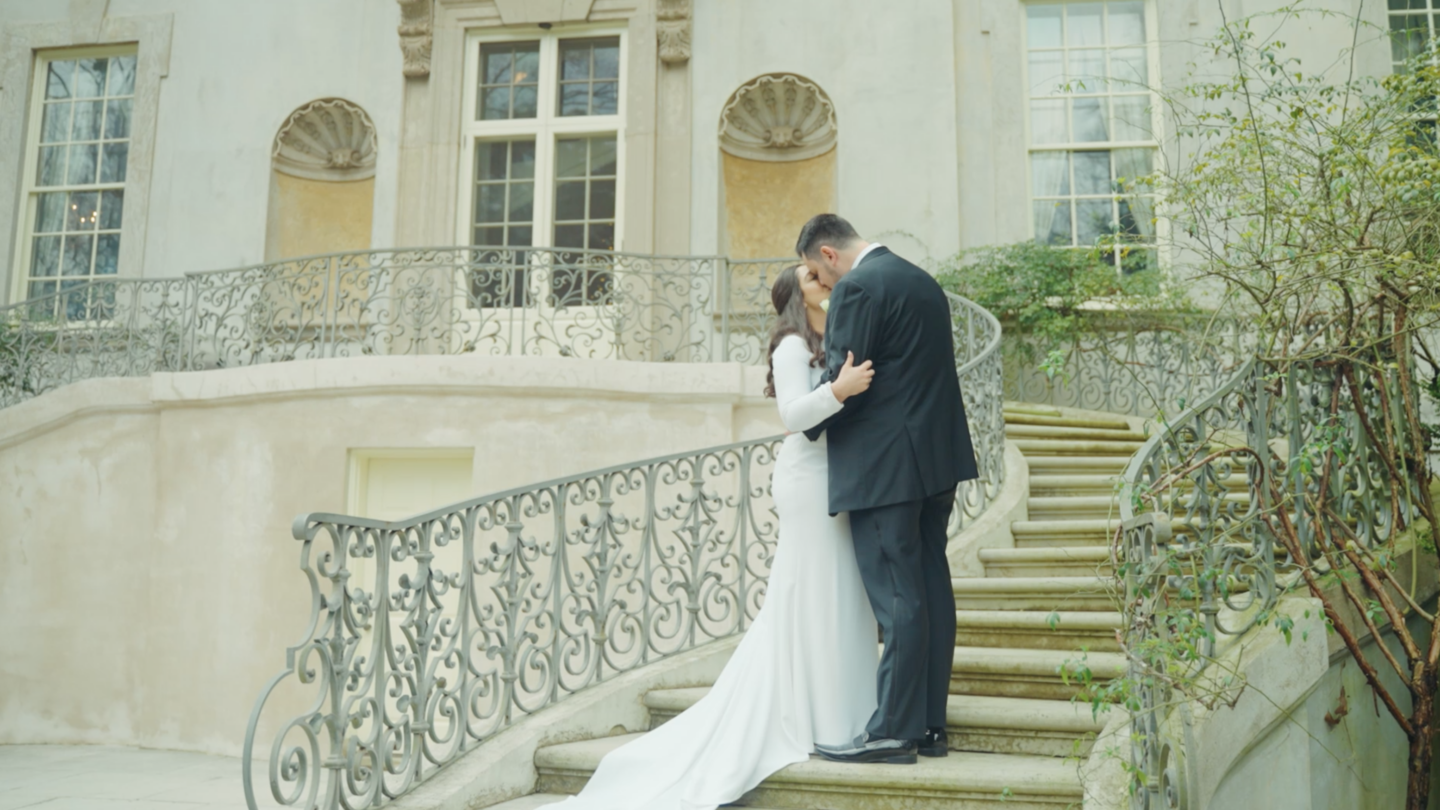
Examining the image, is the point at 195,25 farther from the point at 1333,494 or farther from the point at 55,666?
the point at 1333,494

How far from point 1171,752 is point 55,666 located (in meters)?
8.38

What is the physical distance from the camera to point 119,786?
6668 mm

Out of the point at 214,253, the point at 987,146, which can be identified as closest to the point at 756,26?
the point at 987,146

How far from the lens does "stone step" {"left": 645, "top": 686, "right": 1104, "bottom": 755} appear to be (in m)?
3.95

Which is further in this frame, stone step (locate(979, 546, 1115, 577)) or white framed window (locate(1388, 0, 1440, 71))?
white framed window (locate(1388, 0, 1440, 71))

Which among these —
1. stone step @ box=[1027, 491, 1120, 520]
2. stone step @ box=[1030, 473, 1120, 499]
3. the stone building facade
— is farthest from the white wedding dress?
the stone building facade

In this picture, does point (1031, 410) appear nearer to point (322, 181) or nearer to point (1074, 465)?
point (1074, 465)

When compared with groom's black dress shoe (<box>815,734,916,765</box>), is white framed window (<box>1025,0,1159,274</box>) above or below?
above

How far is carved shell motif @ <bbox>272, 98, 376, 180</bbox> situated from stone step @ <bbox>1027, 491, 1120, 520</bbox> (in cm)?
818

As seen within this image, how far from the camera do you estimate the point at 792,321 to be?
4215 mm

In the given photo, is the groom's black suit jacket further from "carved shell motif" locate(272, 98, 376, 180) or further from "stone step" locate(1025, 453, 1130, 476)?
"carved shell motif" locate(272, 98, 376, 180)

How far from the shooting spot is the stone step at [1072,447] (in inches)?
321

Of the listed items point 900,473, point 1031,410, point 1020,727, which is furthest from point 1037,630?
point 1031,410

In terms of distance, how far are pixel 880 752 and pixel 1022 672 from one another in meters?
0.89
